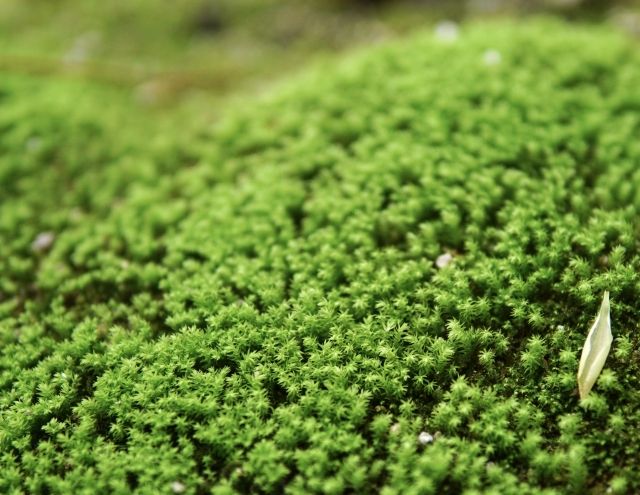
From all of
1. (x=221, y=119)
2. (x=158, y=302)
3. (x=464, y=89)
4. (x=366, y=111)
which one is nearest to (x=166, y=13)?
(x=221, y=119)

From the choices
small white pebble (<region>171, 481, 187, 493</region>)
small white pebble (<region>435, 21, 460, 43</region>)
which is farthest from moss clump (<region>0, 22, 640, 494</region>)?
small white pebble (<region>435, 21, 460, 43</region>)

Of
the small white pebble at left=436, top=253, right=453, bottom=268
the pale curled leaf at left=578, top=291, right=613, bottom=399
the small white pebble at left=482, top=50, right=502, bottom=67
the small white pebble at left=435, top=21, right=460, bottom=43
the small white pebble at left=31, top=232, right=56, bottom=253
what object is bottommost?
the pale curled leaf at left=578, top=291, right=613, bottom=399

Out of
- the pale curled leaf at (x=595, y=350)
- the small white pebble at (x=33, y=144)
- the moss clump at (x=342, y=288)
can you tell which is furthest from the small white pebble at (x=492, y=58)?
the small white pebble at (x=33, y=144)

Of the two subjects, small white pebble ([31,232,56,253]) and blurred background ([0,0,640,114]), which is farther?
blurred background ([0,0,640,114])

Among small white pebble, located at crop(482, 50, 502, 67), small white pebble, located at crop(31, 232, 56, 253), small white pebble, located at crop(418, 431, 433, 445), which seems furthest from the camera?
small white pebble, located at crop(482, 50, 502, 67)

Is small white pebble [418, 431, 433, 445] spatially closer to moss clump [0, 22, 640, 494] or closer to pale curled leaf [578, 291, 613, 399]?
moss clump [0, 22, 640, 494]

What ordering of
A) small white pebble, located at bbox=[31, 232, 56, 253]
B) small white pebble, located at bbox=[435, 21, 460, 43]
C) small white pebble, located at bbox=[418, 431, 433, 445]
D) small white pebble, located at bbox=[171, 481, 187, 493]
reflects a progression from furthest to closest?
small white pebble, located at bbox=[435, 21, 460, 43] < small white pebble, located at bbox=[31, 232, 56, 253] < small white pebble, located at bbox=[418, 431, 433, 445] < small white pebble, located at bbox=[171, 481, 187, 493]

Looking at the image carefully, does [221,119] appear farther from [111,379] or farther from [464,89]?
[111,379]
